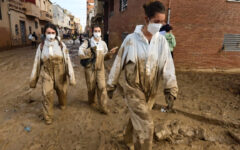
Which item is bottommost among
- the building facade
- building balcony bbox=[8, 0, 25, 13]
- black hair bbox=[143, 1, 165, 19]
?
black hair bbox=[143, 1, 165, 19]

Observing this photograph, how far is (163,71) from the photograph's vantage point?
2070mm

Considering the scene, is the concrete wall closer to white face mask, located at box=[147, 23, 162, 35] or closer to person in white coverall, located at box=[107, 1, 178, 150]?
person in white coverall, located at box=[107, 1, 178, 150]

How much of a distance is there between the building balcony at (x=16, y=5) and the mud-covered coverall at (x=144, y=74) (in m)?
19.8

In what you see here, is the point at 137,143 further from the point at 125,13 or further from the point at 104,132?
the point at 125,13

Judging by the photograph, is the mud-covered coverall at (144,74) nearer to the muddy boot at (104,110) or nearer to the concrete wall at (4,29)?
the muddy boot at (104,110)

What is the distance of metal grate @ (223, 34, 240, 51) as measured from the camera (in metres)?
8.64

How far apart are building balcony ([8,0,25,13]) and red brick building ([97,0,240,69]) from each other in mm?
15166

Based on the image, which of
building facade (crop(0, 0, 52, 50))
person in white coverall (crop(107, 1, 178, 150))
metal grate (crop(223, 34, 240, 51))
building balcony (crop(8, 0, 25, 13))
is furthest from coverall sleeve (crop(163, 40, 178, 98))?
building balcony (crop(8, 0, 25, 13))

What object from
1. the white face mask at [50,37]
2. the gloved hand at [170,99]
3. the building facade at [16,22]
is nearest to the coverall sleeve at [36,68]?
the white face mask at [50,37]

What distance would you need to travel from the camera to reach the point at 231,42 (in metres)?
8.72

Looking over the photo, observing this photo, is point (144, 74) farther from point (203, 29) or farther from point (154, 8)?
point (203, 29)

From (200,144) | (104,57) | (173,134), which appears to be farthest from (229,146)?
(104,57)

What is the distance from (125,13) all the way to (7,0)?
1316 centimetres

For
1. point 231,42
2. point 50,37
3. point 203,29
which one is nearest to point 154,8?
point 50,37
